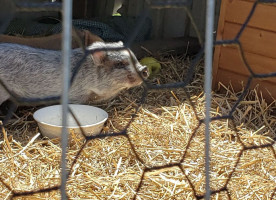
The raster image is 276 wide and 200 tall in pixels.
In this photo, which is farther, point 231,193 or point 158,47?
point 158,47

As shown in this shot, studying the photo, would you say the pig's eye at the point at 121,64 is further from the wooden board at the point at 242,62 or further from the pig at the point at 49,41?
the wooden board at the point at 242,62

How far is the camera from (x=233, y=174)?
2.19m

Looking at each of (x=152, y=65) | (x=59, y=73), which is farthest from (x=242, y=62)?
(x=59, y=73)

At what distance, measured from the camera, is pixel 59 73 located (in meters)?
2.91

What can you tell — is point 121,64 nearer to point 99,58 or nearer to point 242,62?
point 99,58

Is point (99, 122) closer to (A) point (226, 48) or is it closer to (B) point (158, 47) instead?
(A) point (226, 48)

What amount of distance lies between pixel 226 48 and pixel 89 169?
154 centimetres

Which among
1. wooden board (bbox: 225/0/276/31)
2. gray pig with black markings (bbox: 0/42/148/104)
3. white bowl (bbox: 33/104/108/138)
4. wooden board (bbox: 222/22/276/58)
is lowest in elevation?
white bowl (bbox: 33/104/108/138)

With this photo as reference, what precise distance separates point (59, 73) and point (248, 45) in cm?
117

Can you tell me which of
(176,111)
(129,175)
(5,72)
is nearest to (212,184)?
(129,175)

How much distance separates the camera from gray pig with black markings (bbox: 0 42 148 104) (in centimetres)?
285

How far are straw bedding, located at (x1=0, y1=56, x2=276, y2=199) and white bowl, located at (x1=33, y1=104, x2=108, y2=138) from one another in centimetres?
6

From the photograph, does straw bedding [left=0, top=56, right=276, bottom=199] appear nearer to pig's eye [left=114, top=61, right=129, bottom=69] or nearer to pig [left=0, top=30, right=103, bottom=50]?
pig's eye [left=114, top=61, right=129, bottom=69]

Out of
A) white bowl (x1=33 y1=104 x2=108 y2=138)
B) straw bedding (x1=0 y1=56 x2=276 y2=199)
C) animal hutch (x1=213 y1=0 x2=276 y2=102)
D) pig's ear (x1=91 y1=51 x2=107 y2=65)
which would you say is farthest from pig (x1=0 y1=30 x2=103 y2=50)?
animal hutch (x1=213 y1=0 x2=276 y2=102)
